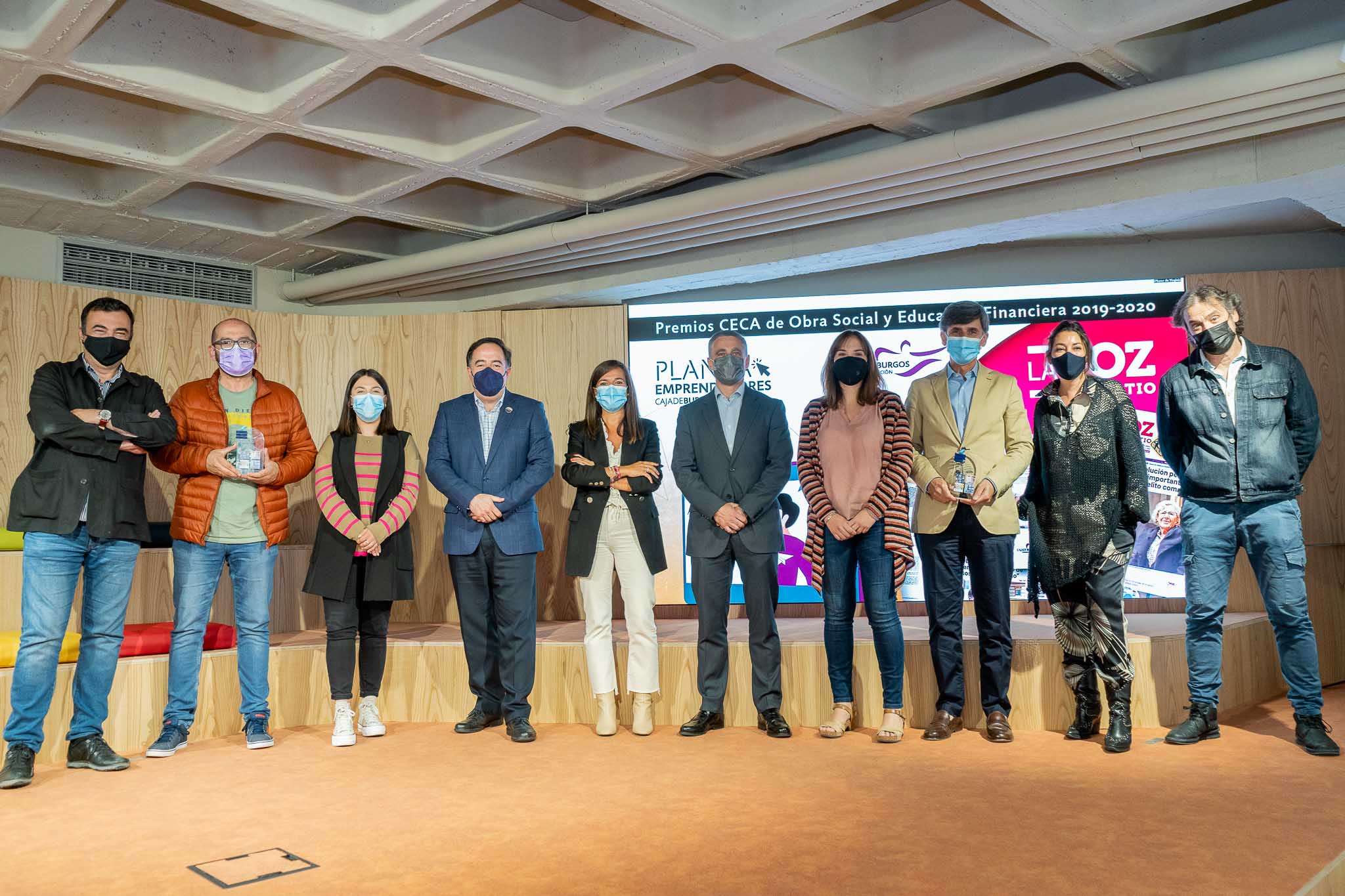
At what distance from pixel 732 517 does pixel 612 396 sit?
2.40 ft

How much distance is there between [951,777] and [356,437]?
8.53 feet

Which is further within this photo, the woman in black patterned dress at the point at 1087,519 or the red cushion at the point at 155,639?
the red cushion at the point at 155,639

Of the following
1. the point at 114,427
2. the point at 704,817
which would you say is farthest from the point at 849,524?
the point at 114,427

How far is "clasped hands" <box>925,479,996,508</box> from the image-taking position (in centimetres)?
372

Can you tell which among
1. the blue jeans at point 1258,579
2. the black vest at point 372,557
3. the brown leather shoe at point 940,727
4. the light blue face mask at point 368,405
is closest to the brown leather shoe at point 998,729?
the brown leather shoe at point 940,727

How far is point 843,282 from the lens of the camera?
6121mm

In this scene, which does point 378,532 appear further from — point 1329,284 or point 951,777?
point 1329,284

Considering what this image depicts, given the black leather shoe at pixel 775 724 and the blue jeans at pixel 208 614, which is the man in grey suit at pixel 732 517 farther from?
the blue jeans at pixel 208 614

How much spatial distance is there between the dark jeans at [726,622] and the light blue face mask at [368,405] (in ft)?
4.63

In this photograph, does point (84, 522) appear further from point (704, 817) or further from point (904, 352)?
point (904, 352)

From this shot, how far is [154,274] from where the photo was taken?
21.3ft

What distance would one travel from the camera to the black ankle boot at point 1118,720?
11.7 feet

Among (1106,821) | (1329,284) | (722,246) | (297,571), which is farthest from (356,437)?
(1329,284)

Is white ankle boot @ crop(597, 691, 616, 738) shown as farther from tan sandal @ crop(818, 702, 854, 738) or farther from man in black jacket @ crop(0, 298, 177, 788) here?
man in black jacket @ crop(0, 298, 177, 788)
